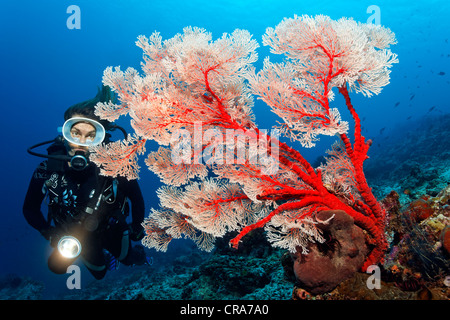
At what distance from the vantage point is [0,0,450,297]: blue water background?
43.9m

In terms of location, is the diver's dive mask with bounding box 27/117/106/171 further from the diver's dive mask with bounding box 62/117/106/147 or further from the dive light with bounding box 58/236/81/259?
Answer: the dive light with bounding box 58/236/81/259

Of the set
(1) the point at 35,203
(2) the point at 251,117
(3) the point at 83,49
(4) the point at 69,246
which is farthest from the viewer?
(3) the point at 83,49

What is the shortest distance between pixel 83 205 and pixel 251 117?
4233 mm

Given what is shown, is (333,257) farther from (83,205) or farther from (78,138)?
(78,138)

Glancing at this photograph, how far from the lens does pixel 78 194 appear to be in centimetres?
480

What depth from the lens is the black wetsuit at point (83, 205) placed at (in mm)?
4597

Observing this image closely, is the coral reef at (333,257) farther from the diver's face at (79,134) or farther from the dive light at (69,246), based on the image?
the diver's face at (79,134)

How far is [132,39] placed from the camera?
69500 millimetres

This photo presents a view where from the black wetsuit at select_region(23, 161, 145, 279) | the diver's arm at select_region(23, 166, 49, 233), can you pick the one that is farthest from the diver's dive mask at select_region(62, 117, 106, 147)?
the diver's arm at select_region(23, 166, 49, 233)

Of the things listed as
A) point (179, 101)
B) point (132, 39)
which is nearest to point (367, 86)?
point (179, 101)

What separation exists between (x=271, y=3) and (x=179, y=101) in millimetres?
57140

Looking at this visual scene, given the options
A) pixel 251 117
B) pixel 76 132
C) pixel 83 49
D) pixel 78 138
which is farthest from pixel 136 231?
pixel 83 49

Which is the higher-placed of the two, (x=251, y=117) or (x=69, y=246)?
(x=251, y=117)

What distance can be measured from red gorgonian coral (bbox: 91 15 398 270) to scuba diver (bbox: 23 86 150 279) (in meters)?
2.13
